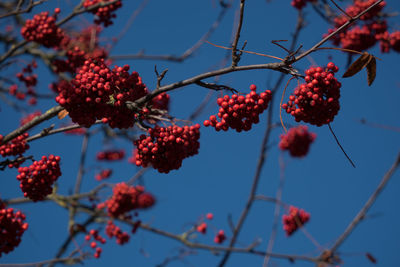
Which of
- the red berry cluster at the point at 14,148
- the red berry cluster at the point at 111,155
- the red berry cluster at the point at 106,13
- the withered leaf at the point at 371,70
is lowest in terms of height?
the withered leaf at the point at 371,70

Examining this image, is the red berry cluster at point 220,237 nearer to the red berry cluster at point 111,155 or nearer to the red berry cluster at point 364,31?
the red berry cluster at point 111,155

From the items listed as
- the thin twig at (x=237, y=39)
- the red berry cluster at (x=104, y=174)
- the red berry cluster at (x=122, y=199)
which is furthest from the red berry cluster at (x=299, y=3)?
the red berry cluster at (x=104, y=174)

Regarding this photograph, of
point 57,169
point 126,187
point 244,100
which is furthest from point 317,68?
point 126,187

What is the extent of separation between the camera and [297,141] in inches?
248

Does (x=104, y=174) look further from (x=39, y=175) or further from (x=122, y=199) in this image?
(x=39, y=175)

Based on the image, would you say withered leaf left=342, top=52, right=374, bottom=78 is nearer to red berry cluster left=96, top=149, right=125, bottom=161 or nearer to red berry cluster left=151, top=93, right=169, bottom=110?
red berry cluster left=151, top=93, right=169, bottom=110

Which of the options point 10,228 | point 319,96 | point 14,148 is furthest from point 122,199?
point 319,96

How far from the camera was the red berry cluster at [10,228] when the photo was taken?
3100 mm

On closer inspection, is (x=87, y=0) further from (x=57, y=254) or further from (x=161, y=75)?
(x=57, y=254)

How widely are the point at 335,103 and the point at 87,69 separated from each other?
A: 66.2 inches

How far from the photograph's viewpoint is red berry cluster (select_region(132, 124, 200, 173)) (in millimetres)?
2422

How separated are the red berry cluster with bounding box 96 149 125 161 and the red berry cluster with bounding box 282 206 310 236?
4.38m

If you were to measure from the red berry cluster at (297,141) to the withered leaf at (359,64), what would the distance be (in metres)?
4.42

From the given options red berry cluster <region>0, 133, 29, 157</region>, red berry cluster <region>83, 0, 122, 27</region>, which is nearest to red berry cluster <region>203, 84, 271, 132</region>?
red berry cluster <region>0, 133, 29, 157</region>
